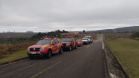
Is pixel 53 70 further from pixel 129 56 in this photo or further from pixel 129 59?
pixel 129 56

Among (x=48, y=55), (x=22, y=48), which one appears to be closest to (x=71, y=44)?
(x=22, y=48)

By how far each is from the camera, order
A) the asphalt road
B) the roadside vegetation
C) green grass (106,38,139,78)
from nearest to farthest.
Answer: the asphalt road < green grass (106,38,139,78) < the roadside vegetation

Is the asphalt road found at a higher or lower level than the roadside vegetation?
higher

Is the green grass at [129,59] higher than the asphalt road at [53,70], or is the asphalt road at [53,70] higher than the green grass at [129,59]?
the asphalt road at [53,70]

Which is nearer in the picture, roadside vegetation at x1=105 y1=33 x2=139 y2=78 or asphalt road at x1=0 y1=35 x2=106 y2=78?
asphalt road at x1=0 y1=35 x2=106 y2=78

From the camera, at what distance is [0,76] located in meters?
6.71

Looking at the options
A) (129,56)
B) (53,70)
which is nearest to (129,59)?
(129,56)

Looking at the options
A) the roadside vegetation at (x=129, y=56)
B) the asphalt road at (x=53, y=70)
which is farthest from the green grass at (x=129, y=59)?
the asphalt road at (x=53, y=70)

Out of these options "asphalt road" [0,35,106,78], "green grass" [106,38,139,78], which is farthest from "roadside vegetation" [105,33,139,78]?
"asphalt road" [0,35,106,78]

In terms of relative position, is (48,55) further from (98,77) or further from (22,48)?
(22,48)

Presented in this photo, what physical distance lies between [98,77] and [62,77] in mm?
1734

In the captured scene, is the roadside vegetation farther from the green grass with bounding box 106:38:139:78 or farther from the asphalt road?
the asphalt road

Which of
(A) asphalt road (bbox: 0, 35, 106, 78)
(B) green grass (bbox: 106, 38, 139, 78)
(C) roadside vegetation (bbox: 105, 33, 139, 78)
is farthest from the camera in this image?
(C) roadside vegetation (bbox: 105, 33, 139, 78)

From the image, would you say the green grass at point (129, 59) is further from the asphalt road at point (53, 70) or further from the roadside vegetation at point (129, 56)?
the asphalt road at point (53, 70)
